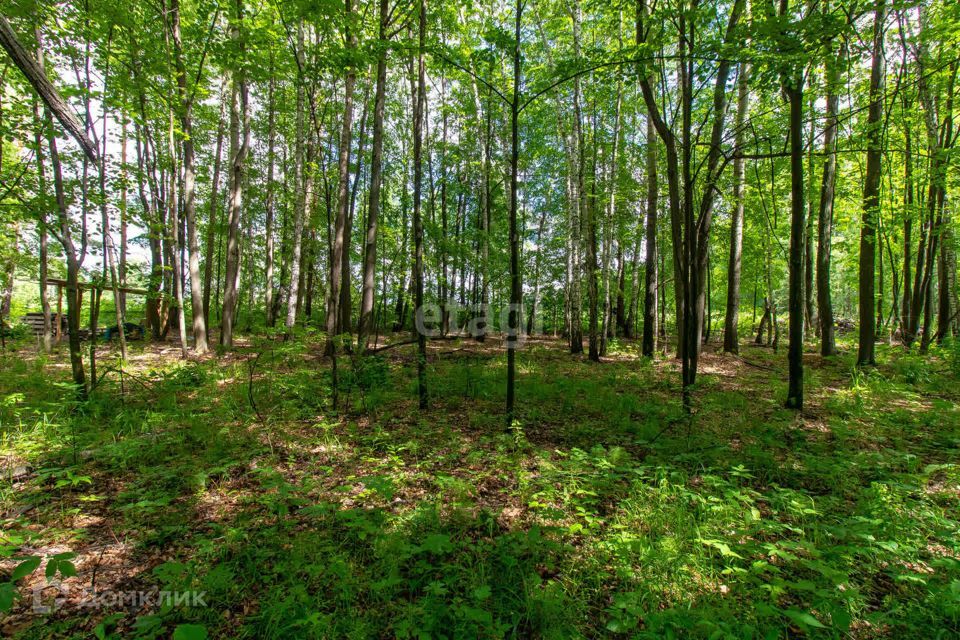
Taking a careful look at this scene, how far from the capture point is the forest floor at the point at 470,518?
186cm

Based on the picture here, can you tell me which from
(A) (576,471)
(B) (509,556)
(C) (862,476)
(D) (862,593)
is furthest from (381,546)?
(C) (862,476)

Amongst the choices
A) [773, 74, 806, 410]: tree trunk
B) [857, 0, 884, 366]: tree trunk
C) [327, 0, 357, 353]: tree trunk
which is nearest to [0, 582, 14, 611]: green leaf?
[327, 0, 357, 353]: tree trunk

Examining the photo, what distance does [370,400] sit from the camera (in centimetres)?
562

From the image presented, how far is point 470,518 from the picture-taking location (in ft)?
9.08

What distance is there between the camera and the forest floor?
186 cm

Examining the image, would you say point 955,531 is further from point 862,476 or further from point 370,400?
point 370,400

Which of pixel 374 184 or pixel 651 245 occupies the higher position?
pixel 374 184

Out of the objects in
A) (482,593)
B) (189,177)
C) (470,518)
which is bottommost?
(470,518)

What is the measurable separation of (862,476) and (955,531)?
136cm

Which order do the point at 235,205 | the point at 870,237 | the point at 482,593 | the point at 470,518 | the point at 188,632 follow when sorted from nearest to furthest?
the point at 188,632 → the point at 482,593 → the point at 470,518 → the point at 870,237 → the point at 235,205

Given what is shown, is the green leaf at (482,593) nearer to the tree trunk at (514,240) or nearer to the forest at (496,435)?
the forest at (496,435)

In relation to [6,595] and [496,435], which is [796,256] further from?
[6,595]

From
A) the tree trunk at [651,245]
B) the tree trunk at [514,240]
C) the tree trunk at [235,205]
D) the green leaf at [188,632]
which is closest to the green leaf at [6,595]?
the green leaf at [188,632]

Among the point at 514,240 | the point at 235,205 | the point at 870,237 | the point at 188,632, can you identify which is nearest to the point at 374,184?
the point at 514,240
